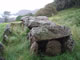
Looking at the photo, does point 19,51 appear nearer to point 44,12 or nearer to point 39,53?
point 39,53

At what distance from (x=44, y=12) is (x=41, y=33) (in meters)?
13.4

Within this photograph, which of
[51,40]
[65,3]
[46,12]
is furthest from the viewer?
[65,3]

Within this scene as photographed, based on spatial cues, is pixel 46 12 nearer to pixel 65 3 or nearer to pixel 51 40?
pixel 65 3

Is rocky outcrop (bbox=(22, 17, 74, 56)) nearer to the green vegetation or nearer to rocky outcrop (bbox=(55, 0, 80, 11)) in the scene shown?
the green vegetation

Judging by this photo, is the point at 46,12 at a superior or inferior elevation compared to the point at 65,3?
inferior

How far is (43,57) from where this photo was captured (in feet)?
16.9

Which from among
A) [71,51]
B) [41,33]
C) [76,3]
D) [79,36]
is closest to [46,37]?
[41,33]

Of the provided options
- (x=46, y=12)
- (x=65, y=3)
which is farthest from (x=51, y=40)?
(x=65, y=3)

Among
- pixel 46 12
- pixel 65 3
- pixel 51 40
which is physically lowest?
pixel 51 40

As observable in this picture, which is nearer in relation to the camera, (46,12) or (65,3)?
(46,12)

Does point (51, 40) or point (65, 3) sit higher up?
point (65, 3)

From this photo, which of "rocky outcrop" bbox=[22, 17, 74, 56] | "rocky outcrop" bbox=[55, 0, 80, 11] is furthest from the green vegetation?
"rocky outcrop" bbox=[22, 17, 74, 56]

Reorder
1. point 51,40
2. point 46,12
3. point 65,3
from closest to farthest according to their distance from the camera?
point 51,40
point 46,12
point 65,3

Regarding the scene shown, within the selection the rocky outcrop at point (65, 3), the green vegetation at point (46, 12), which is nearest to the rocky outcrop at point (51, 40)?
the green vegetation at point (46, 12)
